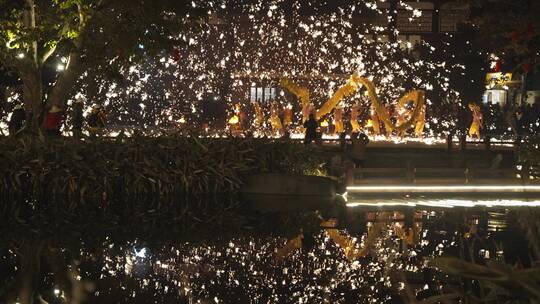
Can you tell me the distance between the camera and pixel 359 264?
1345 cm

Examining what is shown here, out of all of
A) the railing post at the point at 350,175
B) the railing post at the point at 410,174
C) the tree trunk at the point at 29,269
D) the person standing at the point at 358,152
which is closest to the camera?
the tree trunk at the point at 29,269

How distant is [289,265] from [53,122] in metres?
11.2

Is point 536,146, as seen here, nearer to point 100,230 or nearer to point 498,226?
point 498,226

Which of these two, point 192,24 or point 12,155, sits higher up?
point 192,24

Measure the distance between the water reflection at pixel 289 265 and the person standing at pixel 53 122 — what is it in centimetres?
848

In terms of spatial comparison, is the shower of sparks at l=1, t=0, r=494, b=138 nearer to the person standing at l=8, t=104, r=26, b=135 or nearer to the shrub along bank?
the person standing at l=8, t=104, r=26, b=135

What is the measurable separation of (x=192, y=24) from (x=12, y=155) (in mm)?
6859

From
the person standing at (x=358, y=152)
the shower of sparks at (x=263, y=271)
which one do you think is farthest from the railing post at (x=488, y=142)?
the shower of sparks at (x=263, y=271)

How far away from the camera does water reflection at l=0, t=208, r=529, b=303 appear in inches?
435

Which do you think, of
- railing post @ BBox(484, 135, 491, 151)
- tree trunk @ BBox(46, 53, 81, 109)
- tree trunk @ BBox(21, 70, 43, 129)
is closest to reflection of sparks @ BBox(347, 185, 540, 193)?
railing post @ BBox(484, 135, 491, 151)

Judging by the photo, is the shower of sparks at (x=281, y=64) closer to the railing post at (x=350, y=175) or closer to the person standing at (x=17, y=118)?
the person standing at (x=17, y=118)

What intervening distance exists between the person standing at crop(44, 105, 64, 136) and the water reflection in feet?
27.8

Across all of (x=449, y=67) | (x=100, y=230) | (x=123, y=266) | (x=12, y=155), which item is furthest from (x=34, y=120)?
(x=449, y=67)

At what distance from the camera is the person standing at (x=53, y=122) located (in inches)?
885
